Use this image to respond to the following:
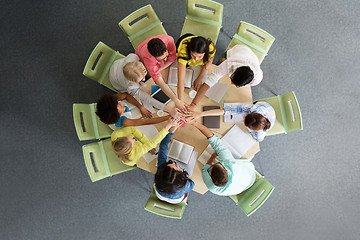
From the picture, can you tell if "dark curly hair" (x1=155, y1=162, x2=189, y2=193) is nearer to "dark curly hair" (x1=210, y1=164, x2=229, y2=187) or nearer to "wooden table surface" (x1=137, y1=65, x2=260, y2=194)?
"dark curly hair" (x1=210, y1=164, x2=229, y2=187)

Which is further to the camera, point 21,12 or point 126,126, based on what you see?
point 21,12

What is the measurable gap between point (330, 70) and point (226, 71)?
1.85 m

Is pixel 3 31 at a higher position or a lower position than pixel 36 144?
higher

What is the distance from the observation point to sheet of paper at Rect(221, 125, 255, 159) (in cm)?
233

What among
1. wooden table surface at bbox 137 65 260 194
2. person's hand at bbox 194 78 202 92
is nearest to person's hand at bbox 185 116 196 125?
wooden table surface at bbox 137 65 260 194

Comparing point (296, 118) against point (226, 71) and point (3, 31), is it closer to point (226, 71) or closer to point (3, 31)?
point (226, 71)

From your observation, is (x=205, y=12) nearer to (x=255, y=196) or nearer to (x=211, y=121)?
A: (x=211, y=121)

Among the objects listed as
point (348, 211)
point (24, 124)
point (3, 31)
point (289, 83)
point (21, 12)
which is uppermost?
point (21, 12)

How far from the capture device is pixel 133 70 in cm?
212

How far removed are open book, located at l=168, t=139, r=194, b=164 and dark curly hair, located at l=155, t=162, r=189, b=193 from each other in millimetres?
311

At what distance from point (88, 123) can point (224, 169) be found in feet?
4.85

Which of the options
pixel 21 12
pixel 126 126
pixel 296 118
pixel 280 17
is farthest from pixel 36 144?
pixel 280 17

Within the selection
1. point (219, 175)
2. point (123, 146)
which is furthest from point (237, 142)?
point (123, 146)

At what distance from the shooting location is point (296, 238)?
3.06m
